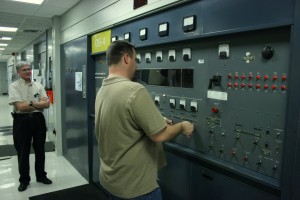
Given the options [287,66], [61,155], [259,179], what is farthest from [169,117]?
[61,155]

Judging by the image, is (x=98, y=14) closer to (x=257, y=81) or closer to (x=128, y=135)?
(x=128, y=135)

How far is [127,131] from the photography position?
4.70 feet

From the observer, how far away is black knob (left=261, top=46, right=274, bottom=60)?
1.37 meters

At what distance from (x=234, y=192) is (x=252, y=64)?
79 centimetres

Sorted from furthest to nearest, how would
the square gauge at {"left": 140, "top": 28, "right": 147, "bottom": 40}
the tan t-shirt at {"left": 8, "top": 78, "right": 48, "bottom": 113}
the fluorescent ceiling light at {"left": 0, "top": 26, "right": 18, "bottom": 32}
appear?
the fluorescent ceiling light at {"left": 0, "top": 26, "right": 18, "bottom": 32}
the tan t-shirt at {"left": 8, "top": 78, "right": 48, "bottom": 113}
the square gauge at {"left": 140, "top": 28, "right": 147, "bottom": 40}

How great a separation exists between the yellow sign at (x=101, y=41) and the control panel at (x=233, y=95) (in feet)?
3.26

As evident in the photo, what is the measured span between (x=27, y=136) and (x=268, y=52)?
299 cm

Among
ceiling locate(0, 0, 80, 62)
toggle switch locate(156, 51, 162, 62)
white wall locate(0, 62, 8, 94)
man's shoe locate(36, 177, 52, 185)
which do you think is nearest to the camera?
toggle switch locate(156, 51, 162, 62)

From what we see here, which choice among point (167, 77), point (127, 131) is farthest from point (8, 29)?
point (127, 131)

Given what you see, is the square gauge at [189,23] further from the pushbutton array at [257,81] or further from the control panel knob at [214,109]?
the control panel knob at [214,109]

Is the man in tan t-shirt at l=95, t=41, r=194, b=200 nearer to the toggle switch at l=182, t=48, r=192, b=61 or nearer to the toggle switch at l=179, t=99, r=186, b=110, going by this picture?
the toggle switch at l=179, t=99, r=186, b=110

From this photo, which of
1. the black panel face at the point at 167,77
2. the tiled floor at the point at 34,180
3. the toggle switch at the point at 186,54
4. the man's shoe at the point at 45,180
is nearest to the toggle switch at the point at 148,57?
the black panel face at the point at 167,77

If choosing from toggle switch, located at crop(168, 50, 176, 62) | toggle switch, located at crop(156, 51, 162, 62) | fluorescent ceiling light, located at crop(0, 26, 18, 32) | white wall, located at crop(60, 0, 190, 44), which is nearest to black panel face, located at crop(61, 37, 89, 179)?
white wall, located at crop(60, 0, 190, 44)

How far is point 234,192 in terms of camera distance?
1625 mm
